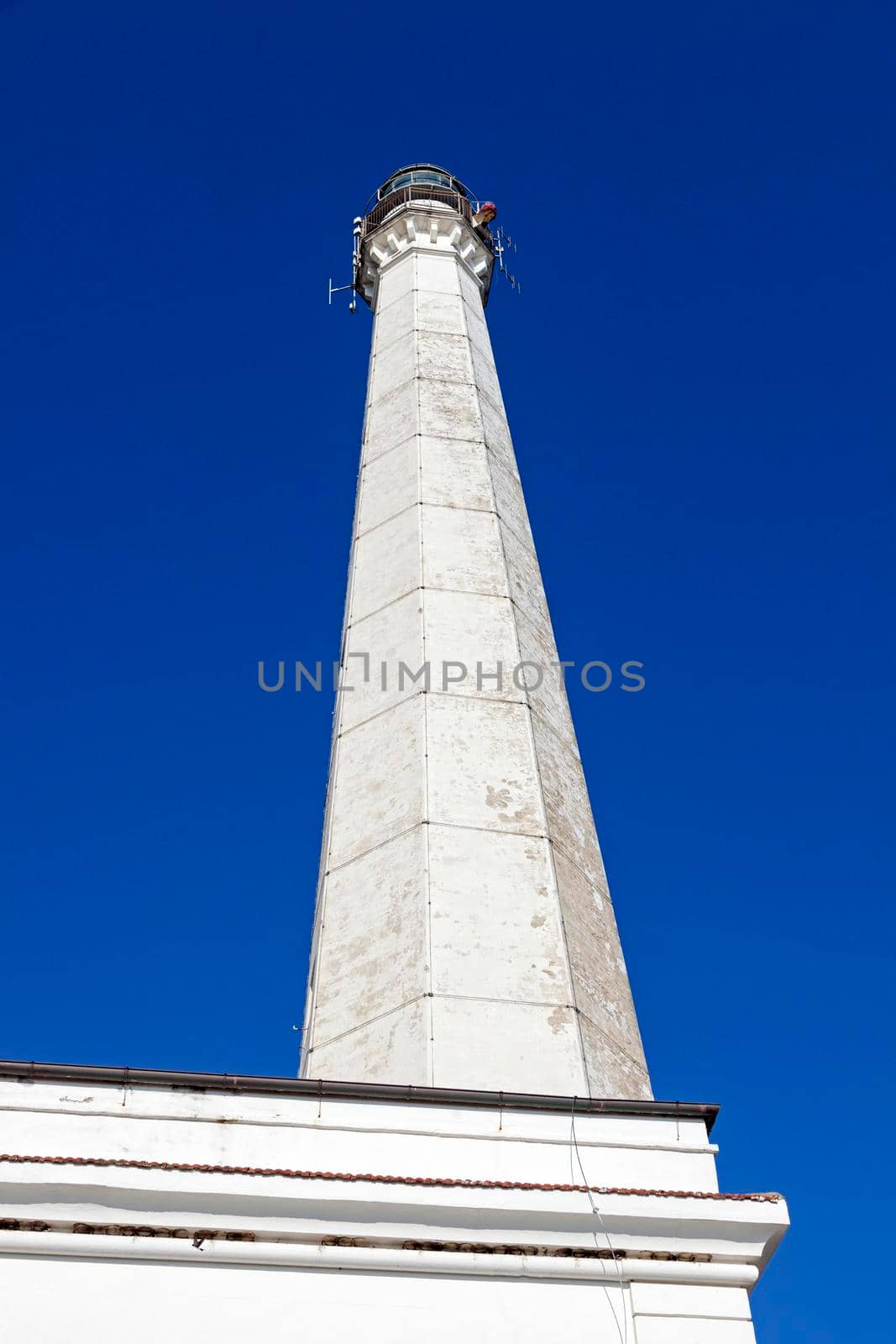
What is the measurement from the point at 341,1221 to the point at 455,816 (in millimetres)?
4624

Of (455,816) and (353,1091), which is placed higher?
(455,816)

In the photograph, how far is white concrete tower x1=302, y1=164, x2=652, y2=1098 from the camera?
37.9 feet

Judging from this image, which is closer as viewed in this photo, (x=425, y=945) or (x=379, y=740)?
(x=425, y=945)

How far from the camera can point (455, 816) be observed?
520 inches

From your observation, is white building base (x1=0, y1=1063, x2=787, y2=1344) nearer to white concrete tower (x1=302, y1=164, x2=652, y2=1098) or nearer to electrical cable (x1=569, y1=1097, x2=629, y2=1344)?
electrical cable (x1=569, y1=1097, x2=629, y2=1344)

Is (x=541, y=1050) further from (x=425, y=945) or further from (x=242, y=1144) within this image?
(x=242, y=1144)

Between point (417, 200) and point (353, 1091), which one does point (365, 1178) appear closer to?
point (353, 1091)

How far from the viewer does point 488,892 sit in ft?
41.2

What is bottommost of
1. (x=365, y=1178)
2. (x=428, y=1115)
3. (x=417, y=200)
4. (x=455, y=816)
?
(x=365, y=1178)

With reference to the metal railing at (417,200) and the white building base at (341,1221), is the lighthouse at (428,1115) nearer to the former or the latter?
the white building base at (341,1221)

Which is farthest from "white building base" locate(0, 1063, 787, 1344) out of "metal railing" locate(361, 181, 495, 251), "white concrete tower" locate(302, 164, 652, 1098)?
"metal railing" locate(361, 181, 495, 251)

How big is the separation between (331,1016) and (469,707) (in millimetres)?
3386

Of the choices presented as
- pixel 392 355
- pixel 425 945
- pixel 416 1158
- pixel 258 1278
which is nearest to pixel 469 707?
pixel 425 945

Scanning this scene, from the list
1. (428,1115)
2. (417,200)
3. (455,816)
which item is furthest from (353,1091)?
(417,200)
